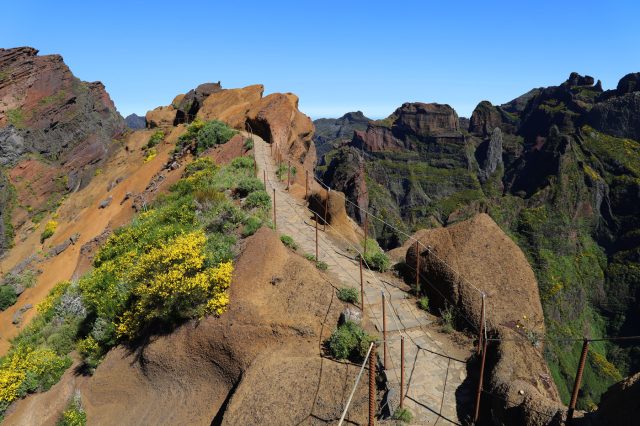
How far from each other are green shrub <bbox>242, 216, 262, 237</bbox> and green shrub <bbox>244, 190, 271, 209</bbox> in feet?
8.39

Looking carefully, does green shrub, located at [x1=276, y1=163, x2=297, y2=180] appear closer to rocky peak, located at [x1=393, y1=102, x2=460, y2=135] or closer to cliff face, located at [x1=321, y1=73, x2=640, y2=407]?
cliff face, located at [x1=321, y1=73, x2=640, y2=407]

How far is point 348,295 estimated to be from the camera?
37.2ft

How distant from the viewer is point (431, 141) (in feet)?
455

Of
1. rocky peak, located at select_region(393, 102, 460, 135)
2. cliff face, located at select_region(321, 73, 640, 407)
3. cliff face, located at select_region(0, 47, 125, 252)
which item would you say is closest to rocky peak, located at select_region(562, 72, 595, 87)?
cliff face, located at select_region(321, 73, 640, 407)

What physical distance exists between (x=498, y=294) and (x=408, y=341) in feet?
8.59

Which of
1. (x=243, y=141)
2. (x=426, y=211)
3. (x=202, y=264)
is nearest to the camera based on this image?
(x=202, y=264)

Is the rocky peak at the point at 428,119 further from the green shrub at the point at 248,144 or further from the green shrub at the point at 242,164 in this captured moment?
the green shrub at the point at 242,164

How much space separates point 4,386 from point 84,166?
4877 centimetres

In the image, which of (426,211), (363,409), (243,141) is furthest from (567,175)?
(363,409)

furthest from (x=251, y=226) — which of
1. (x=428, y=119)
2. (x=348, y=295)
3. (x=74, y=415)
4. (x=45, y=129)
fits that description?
(x=428, y=119)

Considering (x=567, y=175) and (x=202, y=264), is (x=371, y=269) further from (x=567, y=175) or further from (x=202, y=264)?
(x=567, y=175)

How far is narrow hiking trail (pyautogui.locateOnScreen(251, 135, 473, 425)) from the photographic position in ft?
27.9

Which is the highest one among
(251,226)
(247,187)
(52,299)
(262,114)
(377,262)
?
(262,114)

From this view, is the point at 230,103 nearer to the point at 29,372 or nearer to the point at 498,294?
the point at 29,372
